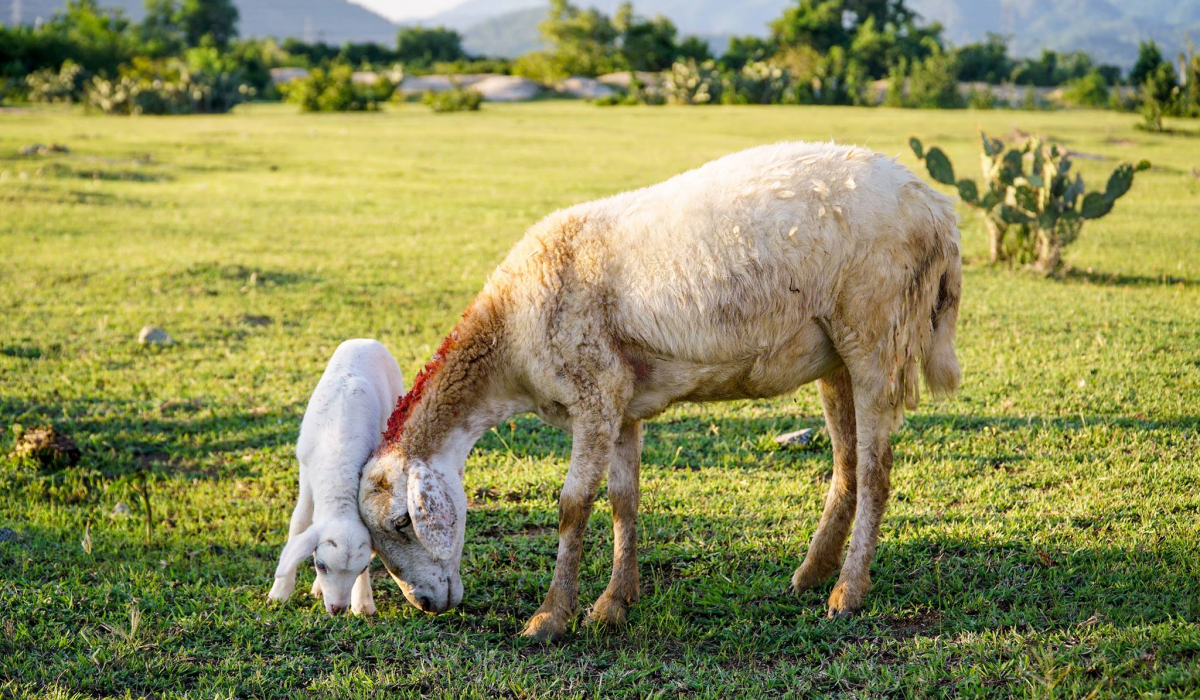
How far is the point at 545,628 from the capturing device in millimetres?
4289

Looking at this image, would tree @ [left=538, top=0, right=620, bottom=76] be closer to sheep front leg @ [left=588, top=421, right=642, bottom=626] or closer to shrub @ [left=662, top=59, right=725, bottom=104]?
shrub @ [left=662, top=59, right=725, bottom=104]

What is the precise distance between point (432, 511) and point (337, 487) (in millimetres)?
532

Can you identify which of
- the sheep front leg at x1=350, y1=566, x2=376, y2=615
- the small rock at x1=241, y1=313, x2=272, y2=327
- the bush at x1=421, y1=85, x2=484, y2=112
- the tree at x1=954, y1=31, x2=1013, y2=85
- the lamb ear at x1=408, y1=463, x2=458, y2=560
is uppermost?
the tree at x1=954, y1=31, x2=1013, y2=85

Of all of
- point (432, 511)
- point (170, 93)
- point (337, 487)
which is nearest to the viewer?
point (432, 511)

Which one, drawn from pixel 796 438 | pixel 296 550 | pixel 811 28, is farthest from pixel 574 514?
pixel 811 28

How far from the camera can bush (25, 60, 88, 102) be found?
125 ft

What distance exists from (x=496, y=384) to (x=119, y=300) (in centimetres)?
736

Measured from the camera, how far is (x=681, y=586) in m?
4.73

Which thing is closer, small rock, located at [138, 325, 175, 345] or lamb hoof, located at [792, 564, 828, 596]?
lamb hoof, located at [792, 564, 828, 596]

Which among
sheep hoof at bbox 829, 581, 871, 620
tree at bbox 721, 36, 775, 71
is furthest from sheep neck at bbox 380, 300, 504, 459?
tree at bbox 721, 36, 775, 71

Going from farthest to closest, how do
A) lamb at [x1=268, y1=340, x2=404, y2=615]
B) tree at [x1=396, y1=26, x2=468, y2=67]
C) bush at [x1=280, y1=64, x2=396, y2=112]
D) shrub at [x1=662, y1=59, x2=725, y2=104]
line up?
tree at [x1=396, y1=26, x2=468, y2=67] → shrub at [x1=662, y1=59, x2=725, y2=104] → bush at [x1=280, y1=64, x2=396, y2=112] → lamb at [x1=268, y1=340, x2=404, y2=615]

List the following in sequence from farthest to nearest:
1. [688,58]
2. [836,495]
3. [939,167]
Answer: [688,58]
[939,167]
[836,495]

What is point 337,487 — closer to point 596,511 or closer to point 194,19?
point 596,511

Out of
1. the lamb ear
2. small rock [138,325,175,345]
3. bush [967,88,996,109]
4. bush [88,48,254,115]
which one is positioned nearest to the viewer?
the lamb ear
